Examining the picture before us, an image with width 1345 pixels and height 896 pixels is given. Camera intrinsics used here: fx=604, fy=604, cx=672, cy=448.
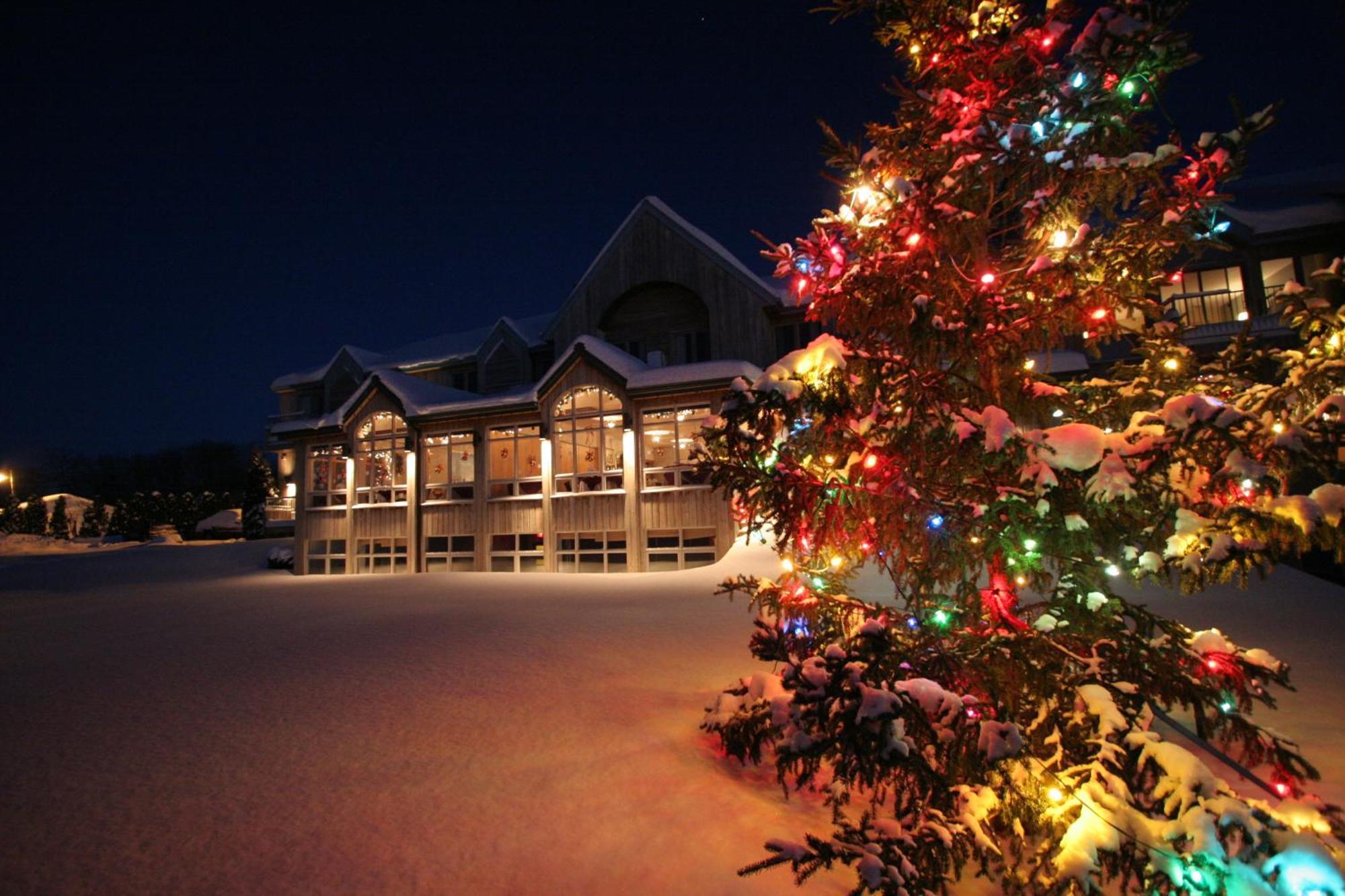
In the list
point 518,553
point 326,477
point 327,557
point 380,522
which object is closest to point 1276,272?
point 518,553

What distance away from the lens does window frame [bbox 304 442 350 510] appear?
68.1 ft

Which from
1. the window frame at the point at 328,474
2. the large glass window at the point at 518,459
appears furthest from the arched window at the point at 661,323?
the window frame at the point at 328,474

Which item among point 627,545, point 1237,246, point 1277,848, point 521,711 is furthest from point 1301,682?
point 1237,246

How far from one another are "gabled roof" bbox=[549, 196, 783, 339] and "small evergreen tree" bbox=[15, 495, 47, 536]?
141 feet

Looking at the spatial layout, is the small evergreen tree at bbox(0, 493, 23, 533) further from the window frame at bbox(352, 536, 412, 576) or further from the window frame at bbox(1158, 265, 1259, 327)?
the window frame at bbox(1158, 265, 1259, 327)

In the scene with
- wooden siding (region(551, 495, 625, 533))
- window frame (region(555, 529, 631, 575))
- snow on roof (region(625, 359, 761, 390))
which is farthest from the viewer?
window frame (region(555, 529, 631, 575))

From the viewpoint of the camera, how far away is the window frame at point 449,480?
62.7ft

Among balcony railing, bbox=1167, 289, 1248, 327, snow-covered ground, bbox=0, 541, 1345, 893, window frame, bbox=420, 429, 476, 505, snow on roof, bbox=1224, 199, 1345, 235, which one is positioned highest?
snow on roof, bbox=1224, 199, 1345, 235

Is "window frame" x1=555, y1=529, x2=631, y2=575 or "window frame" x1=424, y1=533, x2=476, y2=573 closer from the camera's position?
"window frame" x1=555, y1=529, x2=631, y2=575

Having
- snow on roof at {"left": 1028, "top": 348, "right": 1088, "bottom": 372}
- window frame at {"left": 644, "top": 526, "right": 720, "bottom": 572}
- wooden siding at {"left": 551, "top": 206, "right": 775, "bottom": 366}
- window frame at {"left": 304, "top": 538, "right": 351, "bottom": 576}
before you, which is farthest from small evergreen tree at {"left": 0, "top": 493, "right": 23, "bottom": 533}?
Answer: snow on roof at {"left": 1028, "top": 348, "right": 1088, "bottom": 372}

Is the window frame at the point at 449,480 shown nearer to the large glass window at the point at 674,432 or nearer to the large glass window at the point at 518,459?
the large glass window at the point at 518,459

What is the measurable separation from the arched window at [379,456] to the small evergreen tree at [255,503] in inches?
759

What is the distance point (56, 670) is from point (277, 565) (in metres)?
17.6

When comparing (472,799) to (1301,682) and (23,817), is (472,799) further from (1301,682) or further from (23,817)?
(1301,682)
